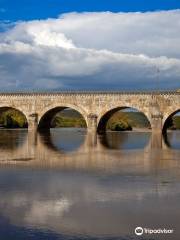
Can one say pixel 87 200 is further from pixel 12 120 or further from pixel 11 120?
pixel 12 120

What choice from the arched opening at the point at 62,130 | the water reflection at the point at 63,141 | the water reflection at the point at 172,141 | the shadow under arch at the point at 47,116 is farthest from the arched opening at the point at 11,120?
the water reflection at the point at 172,141

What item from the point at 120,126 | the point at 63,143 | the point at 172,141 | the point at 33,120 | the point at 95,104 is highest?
the point at 95,104

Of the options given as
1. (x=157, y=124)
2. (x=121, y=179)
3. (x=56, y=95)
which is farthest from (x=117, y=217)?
(x=56, y=95)

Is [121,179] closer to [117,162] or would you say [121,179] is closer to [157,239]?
[117,162]

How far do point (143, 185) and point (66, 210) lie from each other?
4.37 m

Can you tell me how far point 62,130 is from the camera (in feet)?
234

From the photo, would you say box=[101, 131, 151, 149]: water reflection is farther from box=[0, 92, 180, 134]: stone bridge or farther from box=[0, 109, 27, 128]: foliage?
box=[0, 109, 27, 128]: foliage

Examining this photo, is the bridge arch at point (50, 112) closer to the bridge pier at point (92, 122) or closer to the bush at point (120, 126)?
the bridge pier at point (92, 122)

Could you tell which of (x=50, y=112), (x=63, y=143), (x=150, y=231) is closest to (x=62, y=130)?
(x=50, y=112)

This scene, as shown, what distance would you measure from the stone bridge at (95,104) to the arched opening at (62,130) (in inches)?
27.1

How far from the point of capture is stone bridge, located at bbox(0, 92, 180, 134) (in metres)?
50.7

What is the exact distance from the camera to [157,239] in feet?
31.2

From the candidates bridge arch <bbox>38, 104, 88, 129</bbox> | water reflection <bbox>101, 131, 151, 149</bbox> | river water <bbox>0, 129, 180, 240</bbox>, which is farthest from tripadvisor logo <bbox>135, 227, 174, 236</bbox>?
bridge arch <bbox>38, 104, 88, 129</bbox>

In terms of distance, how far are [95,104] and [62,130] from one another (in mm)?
18786
